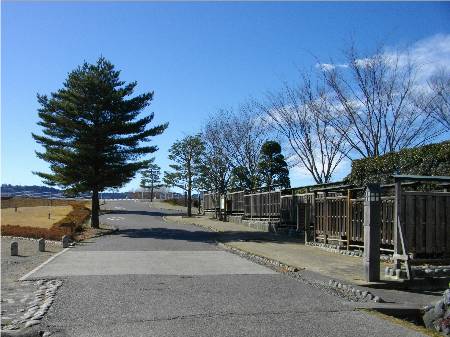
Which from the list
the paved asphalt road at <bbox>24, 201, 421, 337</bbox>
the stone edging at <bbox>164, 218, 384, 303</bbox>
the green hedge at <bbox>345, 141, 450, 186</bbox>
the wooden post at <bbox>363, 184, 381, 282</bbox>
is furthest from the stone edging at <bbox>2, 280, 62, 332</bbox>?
the green hedge at <bbox>345, 141, 450, 186</bbox>

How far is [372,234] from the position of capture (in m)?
11.1

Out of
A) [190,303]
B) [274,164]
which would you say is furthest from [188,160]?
[190,303]

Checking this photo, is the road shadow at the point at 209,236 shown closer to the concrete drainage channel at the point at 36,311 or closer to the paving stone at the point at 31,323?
the concrete drainage channel at the point at 36,311

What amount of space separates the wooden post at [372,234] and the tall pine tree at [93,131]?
20017 mm

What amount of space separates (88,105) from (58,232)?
25.6ft

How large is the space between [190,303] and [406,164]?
1095cm

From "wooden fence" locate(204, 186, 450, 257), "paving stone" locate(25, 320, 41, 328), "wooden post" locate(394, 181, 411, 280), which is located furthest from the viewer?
"wooden fence" locate(204, 186, 450, 257)

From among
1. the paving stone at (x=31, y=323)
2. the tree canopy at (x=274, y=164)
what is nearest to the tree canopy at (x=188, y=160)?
the tree canopy at (x=274, y=164)

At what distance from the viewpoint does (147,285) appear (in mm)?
10398

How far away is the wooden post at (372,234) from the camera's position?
35.5 ft

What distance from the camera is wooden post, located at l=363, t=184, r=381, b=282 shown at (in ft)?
35.5

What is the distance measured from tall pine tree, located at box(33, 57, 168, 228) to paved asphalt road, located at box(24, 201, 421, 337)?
14.2m

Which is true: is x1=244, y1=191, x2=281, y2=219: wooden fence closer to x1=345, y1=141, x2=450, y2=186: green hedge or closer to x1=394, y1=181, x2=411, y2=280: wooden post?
x1=345, y1=141, x2=450, y2=186: green hedge

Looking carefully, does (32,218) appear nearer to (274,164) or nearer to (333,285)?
(274,164)
